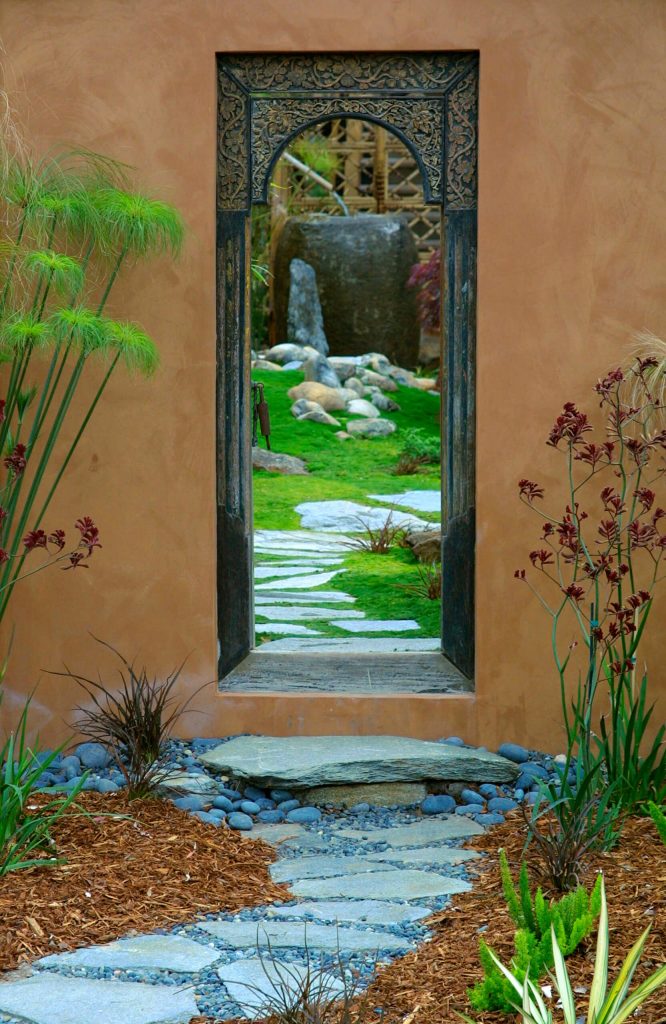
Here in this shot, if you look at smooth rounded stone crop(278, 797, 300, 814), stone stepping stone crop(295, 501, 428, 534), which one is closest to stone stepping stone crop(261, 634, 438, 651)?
smooth rounded stone crop(278, 797, 300, 814)

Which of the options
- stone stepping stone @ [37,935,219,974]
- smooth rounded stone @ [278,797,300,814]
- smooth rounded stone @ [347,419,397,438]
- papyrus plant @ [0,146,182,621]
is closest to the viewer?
stone stepping stone @ [37,935,219,974]

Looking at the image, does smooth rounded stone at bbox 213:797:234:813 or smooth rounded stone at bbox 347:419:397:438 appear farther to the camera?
smooth rounded stone at bbox 347:419:397:438

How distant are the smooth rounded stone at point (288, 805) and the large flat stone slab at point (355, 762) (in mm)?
78

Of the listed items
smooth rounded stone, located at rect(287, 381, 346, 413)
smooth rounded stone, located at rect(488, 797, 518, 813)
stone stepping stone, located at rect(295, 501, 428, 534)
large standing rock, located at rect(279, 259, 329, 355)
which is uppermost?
large standing rock, located at rect(279, 259, 329, 355)

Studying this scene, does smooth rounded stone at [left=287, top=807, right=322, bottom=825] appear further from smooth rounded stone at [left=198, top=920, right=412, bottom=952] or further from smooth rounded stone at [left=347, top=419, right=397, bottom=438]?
smooth rounded stone at [left=347, top=419, right=397, bottom=438]

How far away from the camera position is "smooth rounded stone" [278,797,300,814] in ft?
15.4

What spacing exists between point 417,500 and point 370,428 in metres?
2.22

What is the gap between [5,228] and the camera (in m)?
5.16

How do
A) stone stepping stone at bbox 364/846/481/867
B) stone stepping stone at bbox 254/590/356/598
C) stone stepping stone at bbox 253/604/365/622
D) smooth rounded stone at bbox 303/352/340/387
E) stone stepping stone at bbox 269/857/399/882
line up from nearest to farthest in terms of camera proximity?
stone stepping stone at bbox 269/857/399/882 < stone stepping stone at bbox 364/846/481/867 < stone stepping stone at bbox 253/604/365/622 < stone stepping stone at bbox 254/590/356/598 < smooth rounded stone at bbox 303/352/340/387

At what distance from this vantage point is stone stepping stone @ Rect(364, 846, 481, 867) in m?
4.11

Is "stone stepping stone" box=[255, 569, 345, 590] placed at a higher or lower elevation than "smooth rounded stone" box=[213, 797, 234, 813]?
higher

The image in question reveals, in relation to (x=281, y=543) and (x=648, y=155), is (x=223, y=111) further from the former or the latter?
(x=281, y=543)

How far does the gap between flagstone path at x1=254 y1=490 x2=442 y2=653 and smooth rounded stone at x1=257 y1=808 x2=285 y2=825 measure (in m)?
1.59

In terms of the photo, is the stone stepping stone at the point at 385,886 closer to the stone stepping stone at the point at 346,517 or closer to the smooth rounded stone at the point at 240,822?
the smooth rounded stone at the point at 240,822
